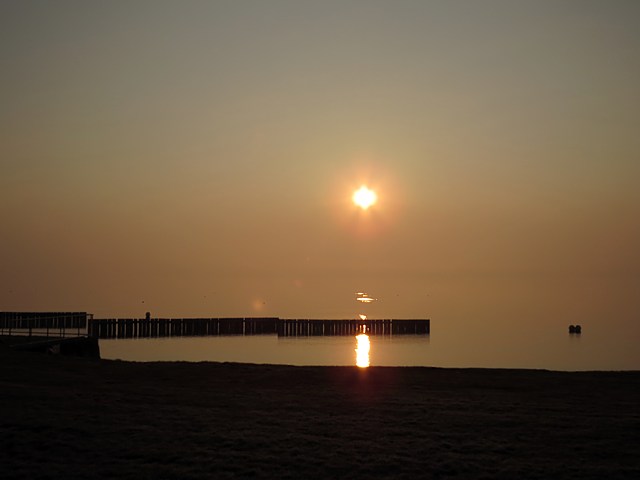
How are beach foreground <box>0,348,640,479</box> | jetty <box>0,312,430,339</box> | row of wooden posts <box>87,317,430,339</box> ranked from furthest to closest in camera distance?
row of wooden posts <box>87,317,430,339</box>
jetty <box>0,312,430,339</box>
beach foreground <box>0,348,640,479</box>

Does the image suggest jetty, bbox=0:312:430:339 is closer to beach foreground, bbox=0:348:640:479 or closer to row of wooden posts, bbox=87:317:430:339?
row of wooden posts, bbox=87:317:430:339

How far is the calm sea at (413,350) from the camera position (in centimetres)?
5647

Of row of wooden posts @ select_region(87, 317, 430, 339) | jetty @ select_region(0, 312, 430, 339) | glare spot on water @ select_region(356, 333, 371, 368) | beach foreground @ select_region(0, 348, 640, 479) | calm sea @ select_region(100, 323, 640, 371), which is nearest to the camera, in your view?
beach foreground @ select_region(0, 348, 640, 479)

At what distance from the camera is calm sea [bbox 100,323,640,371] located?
185 feet

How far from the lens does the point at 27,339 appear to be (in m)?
36.6

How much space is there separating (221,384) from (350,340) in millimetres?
54876

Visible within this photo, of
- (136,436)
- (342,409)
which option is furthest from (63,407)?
(342,409)

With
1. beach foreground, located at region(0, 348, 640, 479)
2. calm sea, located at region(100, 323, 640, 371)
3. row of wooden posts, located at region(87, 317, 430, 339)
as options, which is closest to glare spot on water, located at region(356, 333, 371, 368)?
calm sea, located at region(100, 323, 640, 371)

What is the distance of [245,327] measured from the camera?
80750 mm

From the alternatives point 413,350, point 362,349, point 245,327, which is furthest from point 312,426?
point 245,327

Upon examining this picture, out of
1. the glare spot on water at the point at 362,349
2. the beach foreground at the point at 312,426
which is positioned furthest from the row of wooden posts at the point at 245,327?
the beach foreground at the point at 312,426

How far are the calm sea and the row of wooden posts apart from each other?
269 cm

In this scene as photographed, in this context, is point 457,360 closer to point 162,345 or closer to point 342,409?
point 162,345

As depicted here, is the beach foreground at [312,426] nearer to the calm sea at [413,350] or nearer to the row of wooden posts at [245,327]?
the calm sea at [413,350]
